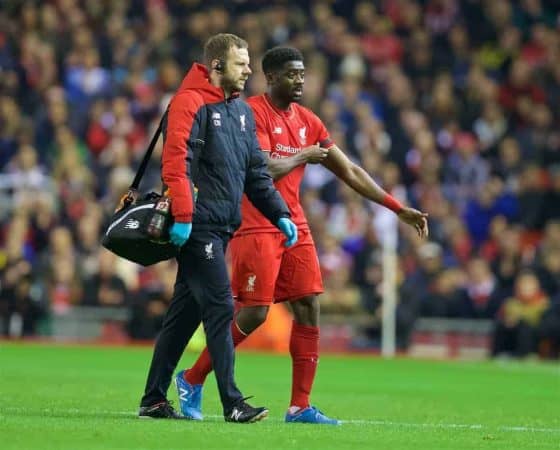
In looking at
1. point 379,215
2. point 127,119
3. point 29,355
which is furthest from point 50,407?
point 127,119

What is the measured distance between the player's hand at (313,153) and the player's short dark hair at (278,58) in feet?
1.92

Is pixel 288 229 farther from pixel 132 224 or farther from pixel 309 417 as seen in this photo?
pixel 309 417

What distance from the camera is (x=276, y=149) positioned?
10.7 metres

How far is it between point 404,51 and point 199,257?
1769cm

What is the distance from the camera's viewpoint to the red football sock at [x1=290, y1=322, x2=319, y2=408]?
1053 cm

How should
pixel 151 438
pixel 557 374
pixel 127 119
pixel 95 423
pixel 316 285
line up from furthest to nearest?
pixel 127 119 < pixel 557 374 < pixel 316 285 < pixel 95 423 < pixel 151 438

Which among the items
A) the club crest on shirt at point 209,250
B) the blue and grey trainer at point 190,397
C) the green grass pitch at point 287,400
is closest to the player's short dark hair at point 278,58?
the club crest on shirt at point 209,250

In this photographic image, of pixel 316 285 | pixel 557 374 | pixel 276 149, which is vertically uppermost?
pixel 276 149

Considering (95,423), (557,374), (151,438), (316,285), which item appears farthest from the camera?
(557,374)

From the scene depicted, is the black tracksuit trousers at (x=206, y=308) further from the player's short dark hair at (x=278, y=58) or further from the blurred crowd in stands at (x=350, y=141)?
the blurred crowd in stands at (x=350, y=141)

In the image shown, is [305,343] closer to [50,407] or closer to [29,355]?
[50,407]

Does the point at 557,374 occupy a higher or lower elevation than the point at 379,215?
lower

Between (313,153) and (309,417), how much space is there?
1.75 m

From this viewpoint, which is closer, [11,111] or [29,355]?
[29,355]
